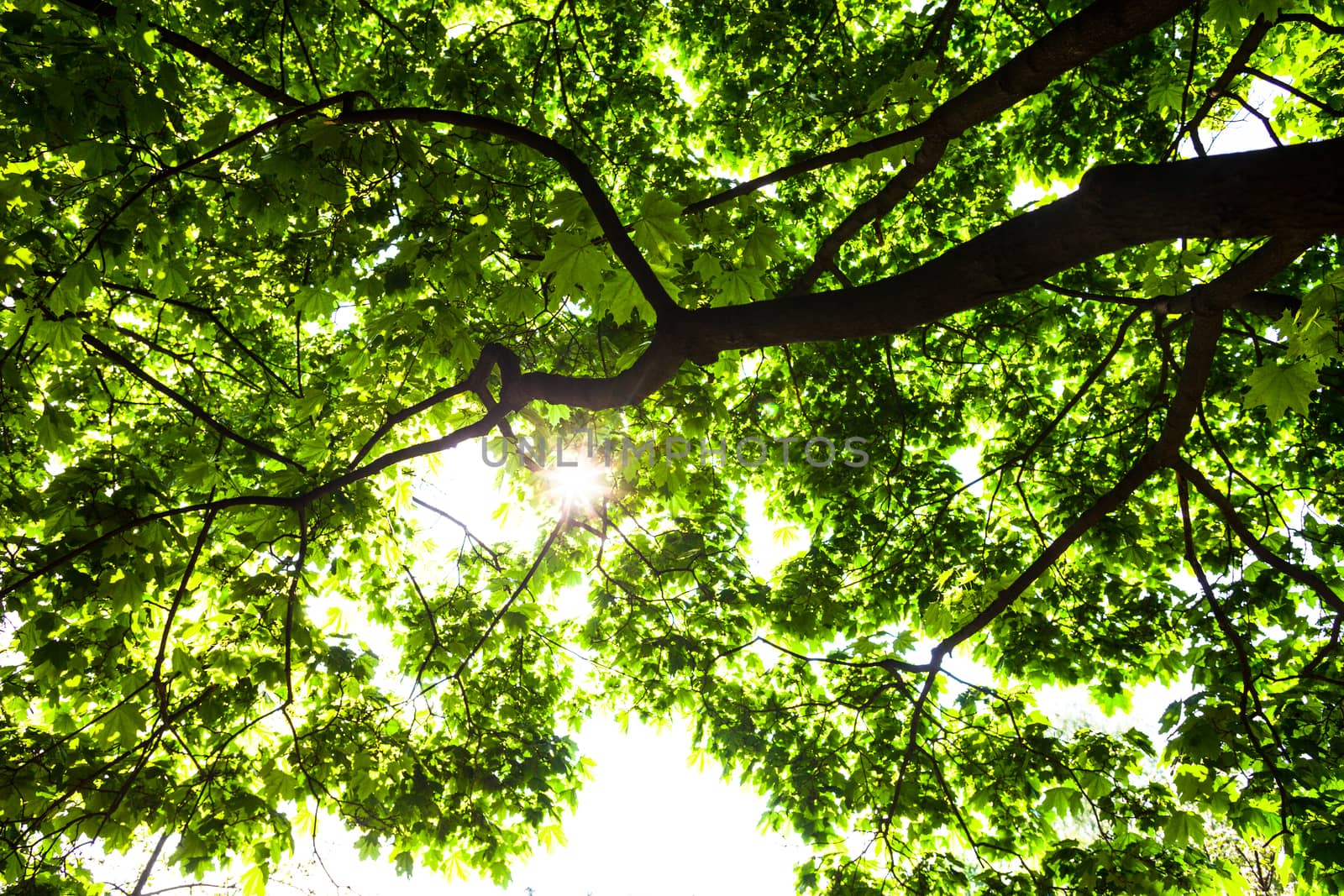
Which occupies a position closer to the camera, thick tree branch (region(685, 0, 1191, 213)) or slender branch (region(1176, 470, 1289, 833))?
thick tree branch (region(685, 0, 1191, 213))

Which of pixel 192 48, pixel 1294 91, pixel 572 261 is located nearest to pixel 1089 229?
pixel 572 261

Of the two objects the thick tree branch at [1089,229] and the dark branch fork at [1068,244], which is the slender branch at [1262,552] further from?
the thick tree branch at [1089,229]

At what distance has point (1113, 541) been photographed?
5.41 metres

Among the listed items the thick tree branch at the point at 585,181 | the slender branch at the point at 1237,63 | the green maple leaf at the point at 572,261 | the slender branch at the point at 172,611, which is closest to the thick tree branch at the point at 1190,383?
the slender branch at the point at 1237,63

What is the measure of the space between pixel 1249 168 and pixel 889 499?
4378mm

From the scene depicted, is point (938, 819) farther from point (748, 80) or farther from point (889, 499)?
point (748, 80)

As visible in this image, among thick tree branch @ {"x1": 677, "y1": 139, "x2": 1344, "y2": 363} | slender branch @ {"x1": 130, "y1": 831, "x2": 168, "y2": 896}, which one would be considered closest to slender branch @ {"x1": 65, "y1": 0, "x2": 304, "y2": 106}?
thick tree branch @ {"x1": 677, "y1": 139, "x2": 1344, "y2": 363}

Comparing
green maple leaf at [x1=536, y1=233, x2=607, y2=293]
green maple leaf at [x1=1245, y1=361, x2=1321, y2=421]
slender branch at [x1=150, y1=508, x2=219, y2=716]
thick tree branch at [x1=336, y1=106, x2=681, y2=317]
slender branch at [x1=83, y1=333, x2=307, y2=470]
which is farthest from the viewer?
slender branch at [x1=83, y1=333, x2=307, y2=470]

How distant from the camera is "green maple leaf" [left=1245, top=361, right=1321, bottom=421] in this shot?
7.42 ft

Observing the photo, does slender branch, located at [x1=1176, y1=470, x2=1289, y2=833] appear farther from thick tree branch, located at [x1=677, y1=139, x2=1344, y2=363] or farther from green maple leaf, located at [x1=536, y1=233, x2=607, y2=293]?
green maple leaf, located at [x1=536, y1=233, x2=607, y2=293]

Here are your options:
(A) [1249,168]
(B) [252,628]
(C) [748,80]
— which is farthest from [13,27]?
(C) [748,80]

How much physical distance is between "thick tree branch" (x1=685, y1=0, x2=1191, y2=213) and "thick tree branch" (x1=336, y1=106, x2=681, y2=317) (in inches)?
24.9

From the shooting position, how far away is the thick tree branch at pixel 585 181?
2.52m

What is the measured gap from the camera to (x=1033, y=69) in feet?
8.75
